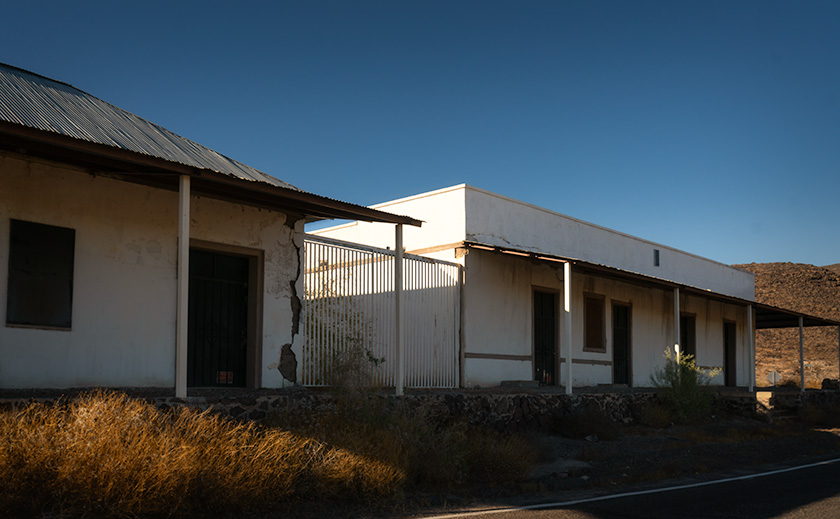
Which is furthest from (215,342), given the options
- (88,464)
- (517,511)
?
(517,511)

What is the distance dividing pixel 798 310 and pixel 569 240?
4129 cm

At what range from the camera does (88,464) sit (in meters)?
6.37

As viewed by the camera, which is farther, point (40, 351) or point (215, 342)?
point (215, 342)

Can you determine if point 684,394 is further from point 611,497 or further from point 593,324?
point 611,497

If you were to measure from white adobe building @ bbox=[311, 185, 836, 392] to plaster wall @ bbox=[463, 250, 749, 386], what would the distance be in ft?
0.08

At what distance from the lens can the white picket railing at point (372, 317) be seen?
484 inches

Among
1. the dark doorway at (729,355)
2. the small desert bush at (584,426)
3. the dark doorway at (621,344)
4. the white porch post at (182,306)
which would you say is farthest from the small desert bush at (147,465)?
the dark doorway at (729,355)

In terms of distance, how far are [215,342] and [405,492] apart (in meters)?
4.07

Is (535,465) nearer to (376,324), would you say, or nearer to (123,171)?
(376,324)

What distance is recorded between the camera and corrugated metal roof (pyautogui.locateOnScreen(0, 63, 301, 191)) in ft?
28.6

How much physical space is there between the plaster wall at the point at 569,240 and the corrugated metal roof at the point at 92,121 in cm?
541

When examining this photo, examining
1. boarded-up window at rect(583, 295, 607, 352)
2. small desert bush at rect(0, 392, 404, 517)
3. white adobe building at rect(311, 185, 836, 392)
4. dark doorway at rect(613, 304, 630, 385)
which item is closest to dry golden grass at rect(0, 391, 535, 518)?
small desert bush at rect(0, 392, 404, 517)

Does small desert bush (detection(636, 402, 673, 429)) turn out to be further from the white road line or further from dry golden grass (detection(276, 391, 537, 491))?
dry golden grass (detection(276, 391, 537, 491))

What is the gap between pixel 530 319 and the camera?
56.1 feet
